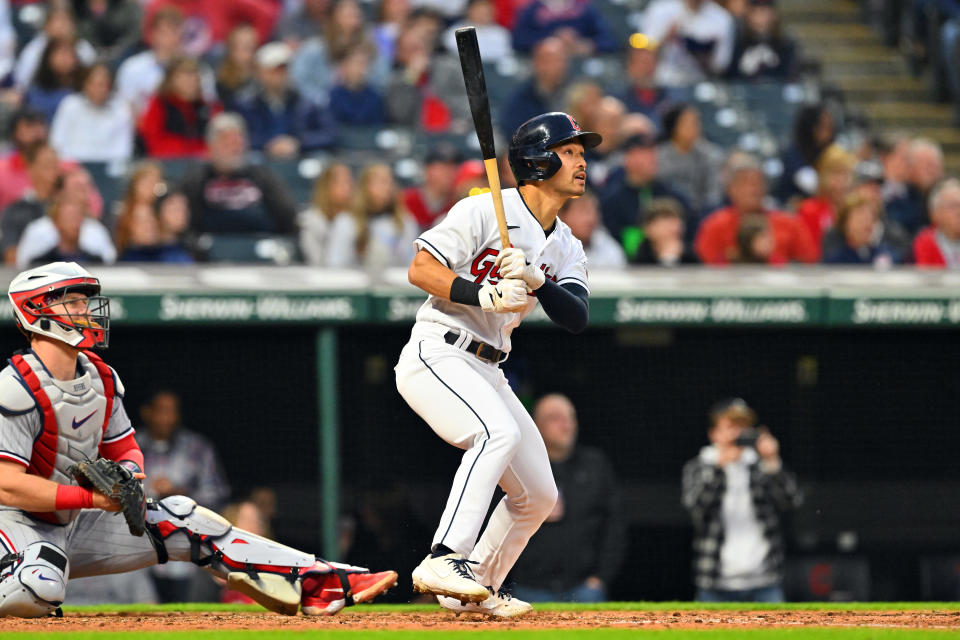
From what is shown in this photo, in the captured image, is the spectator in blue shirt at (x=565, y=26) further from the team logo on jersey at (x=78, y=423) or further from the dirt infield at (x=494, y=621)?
the team logo on jersey at (x=78, y=423)

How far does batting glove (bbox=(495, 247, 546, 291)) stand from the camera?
15.5ft

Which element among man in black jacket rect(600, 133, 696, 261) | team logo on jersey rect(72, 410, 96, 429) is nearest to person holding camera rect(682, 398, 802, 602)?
man in black jacket rect(600, 133, 696, 261)

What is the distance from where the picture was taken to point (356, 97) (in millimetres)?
10164

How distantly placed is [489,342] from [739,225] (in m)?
3.91

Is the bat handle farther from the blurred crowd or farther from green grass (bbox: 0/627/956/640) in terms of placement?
the blurred crowd

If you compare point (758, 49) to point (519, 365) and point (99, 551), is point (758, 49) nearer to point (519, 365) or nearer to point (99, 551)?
point (519, 365)

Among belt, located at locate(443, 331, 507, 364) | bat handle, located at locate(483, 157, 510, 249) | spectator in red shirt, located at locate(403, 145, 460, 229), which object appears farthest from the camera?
spectator in red shirt, located at locate(403, 145, 460, 229)

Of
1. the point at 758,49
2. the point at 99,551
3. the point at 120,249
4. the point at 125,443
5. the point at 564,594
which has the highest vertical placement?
the point at 758,49

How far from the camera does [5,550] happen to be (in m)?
4.79

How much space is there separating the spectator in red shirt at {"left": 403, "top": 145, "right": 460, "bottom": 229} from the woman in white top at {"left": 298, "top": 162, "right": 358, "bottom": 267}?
48cm

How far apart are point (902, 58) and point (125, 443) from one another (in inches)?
383

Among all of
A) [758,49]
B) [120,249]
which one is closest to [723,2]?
[758,49]

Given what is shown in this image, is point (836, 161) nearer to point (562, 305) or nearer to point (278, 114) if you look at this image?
point (278, 114)

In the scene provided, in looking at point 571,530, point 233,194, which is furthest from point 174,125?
point 571,530
